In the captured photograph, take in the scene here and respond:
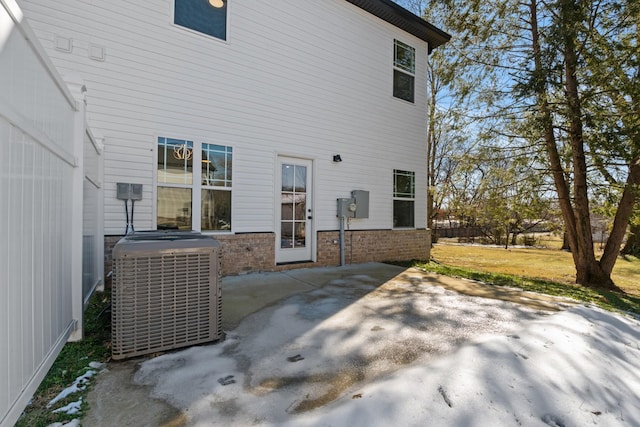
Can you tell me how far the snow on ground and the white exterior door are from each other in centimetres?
290

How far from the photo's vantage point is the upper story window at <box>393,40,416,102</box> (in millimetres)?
8312

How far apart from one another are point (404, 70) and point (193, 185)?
6202 mm

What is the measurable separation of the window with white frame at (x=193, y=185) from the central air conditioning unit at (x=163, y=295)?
8.81ft

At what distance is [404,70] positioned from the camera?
27.8ft

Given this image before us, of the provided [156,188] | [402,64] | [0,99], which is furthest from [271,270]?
[402,64]

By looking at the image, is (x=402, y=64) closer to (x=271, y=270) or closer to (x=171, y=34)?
(x=171, y=34)

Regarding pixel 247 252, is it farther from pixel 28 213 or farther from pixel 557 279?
pixel 557 279

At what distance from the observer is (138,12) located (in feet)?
16.4

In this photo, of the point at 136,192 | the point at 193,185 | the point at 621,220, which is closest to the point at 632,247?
the point at 621,220

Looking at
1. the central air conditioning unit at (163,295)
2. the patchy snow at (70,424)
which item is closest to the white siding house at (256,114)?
the central air conditioning unit at (163,295)

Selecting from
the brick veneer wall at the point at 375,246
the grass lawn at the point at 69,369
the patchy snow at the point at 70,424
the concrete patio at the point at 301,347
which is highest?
the brick veneer wall at the point at 375,246

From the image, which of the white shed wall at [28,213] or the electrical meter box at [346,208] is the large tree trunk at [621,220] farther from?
the white shed wall at [28,213]

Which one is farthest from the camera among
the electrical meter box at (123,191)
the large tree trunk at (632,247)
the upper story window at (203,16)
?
the large tree trunk at (632,247)

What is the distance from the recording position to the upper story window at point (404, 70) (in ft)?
27.3
